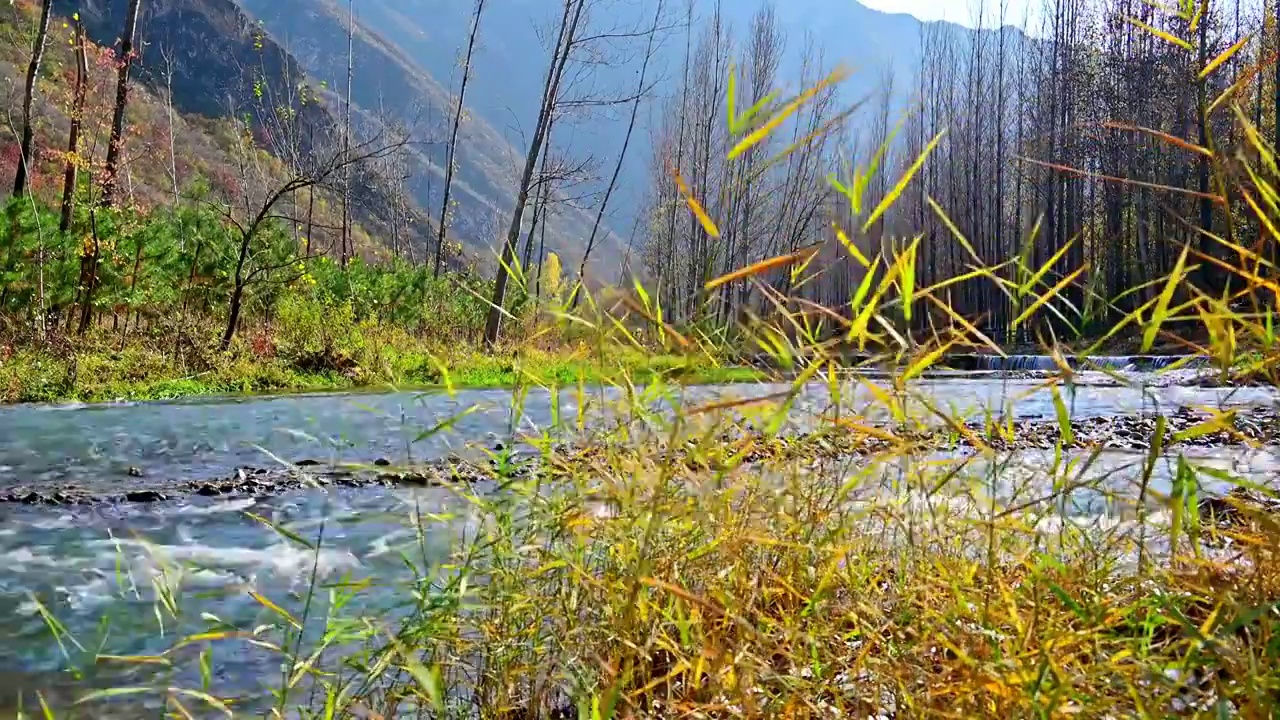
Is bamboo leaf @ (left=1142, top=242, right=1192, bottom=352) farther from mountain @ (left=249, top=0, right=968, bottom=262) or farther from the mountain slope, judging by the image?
mountain @ (left=249, top=0, right=968, bottom=262)

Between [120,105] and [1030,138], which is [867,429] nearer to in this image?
[120,105]

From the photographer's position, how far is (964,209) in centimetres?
2953

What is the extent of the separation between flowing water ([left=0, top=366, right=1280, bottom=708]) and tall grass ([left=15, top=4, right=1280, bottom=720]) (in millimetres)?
99

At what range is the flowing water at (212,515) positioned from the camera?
2.36 m

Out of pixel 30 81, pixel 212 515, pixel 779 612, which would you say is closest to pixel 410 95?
pixel 30 81

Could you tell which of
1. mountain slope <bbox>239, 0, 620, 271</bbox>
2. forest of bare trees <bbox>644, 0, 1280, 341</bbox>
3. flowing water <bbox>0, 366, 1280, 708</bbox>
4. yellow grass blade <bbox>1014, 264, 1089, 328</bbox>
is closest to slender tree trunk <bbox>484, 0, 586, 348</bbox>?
forest of bare trees <bbox>644, 0, 1280, 341</bbox>

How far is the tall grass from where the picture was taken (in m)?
1.15

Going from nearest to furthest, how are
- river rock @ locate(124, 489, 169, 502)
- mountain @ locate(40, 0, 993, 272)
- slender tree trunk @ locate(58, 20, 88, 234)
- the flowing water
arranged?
1. the flowing water
2. river rock @ locate(124, 489, 169, 502)
3. slender tree trunk @ locate(58, 20, 88, 234)
4. mountain @ locate(40, 0, 993, 272)

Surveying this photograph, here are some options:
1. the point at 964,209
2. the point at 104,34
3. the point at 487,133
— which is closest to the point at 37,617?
the point at 964,209

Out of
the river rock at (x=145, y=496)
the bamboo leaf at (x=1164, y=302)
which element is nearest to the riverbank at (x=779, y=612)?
the bamboo leaf at (x=1164, y=302)

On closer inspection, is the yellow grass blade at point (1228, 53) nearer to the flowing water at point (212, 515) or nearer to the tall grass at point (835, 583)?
the tall grass at point (835, 583)

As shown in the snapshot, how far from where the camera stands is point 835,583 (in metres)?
1.65

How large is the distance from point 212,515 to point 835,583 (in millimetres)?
3732

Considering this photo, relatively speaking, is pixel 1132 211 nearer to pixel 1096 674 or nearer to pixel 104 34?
pixel 1096 674
